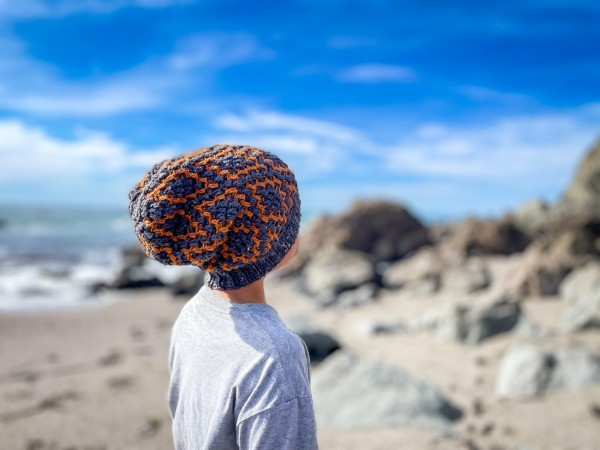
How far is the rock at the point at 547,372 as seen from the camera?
4.43 metres

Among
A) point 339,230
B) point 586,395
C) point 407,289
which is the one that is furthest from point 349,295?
point 586,395

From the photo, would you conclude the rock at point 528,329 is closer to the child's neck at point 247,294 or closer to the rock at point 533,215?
the child's neck at point 247,294

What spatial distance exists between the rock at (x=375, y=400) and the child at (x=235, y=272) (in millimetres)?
2858

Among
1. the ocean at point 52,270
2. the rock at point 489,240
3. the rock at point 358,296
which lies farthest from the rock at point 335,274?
the ocean at point 52,270

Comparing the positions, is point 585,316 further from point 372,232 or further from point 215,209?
point 372,232

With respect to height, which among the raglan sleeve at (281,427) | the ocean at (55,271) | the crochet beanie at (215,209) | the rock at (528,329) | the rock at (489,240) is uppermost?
the crochet beanie at (215,209)

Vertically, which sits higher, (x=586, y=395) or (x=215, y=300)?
(x=215, y=300)

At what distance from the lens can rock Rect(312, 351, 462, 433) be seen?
4.06m

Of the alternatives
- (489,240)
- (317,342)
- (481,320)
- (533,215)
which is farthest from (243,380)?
(533,215)

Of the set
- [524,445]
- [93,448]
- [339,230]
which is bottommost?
[524,445]

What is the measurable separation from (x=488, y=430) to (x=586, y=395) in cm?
103

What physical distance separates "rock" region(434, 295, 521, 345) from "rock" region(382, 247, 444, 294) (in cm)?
360

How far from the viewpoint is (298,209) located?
1667 millimetres

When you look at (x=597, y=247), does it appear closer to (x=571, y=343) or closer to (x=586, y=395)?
(x=571, y=343)
